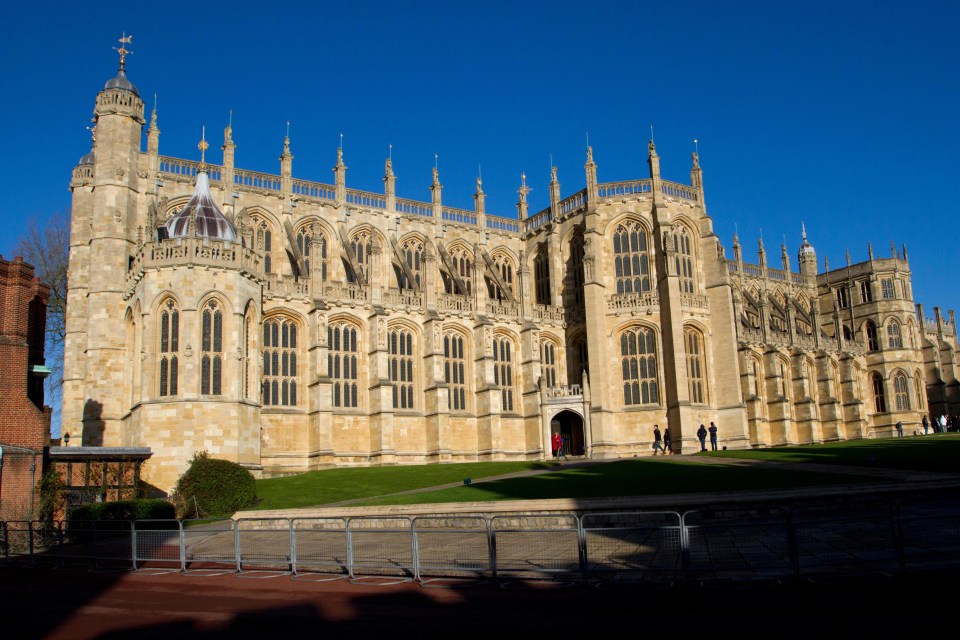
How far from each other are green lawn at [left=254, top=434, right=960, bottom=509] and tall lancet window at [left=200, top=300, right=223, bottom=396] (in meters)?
4.70

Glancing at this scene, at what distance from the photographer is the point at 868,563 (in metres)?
14.3

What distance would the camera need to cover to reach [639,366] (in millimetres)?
49281

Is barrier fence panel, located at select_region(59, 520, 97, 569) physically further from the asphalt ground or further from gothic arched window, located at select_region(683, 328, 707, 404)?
gothic arched window, located at select_region(683, 328, 707, 404)

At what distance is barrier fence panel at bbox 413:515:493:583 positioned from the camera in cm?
1552

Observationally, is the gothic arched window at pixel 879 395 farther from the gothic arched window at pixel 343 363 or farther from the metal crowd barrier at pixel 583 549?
the metal crowd barrier at pixel 583 549

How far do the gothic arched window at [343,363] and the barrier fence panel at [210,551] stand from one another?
20.1 meters

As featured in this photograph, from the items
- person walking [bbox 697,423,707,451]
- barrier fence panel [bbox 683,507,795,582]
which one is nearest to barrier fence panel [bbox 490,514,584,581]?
barrier fence panel [bbox 683,507,795,582]

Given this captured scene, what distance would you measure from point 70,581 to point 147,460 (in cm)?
1716

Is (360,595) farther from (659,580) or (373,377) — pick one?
(373,377)

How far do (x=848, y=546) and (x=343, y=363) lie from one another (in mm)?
32409

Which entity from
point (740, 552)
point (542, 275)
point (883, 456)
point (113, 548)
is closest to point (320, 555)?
point (113, 548)

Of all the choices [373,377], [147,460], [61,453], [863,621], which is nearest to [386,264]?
[373,377]

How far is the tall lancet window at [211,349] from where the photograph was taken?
3566 centimetres

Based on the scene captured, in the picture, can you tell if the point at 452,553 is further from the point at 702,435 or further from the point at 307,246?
the point at 307,246
